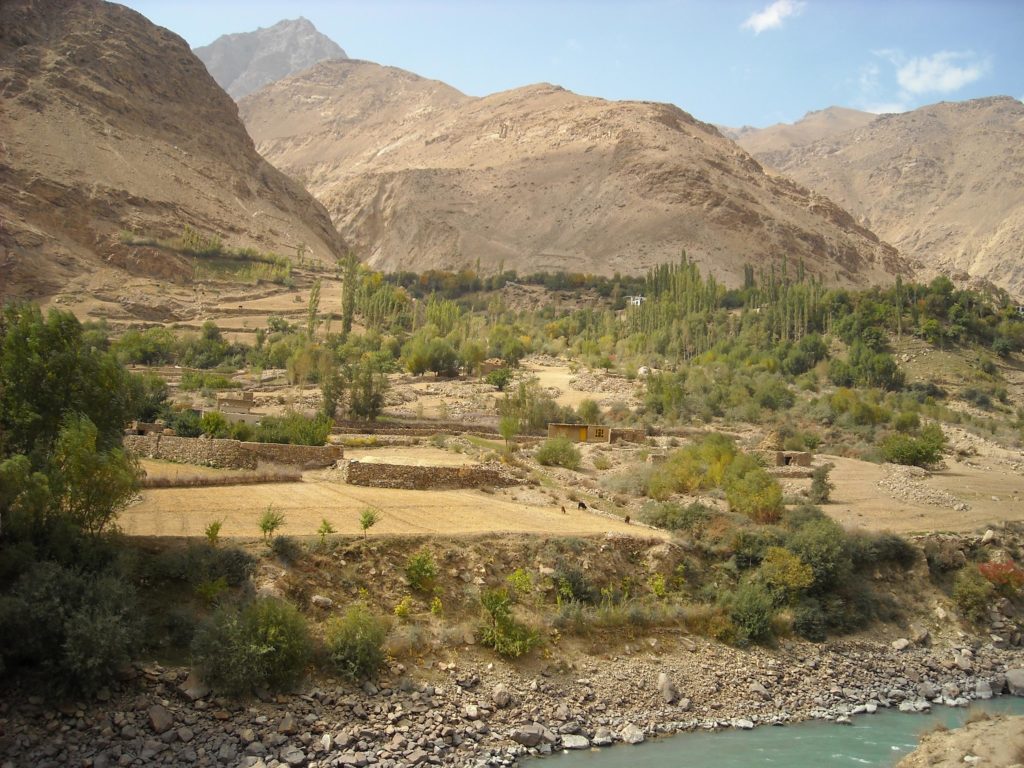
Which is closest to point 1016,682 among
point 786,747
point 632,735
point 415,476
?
point 786,747

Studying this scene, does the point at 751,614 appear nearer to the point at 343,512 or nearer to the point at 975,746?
the point at 975,746

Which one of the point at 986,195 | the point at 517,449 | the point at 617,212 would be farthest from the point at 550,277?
the point at 986,195

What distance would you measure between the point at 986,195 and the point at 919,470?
13244 cm

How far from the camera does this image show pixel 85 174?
83.2 metres

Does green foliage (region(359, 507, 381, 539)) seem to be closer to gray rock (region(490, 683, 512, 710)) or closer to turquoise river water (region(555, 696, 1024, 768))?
gray rock (region(490, 683, 512, 710))

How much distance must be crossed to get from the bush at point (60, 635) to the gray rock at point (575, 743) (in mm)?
7150

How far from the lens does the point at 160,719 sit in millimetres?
14125

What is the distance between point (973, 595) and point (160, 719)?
66.1 feet

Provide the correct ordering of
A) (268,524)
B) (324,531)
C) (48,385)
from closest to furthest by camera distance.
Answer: (48,385)
(268,524)
(324,531)

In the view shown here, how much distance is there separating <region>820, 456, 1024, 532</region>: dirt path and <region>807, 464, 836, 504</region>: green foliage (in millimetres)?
305

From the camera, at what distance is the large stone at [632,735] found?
1666 centimetres

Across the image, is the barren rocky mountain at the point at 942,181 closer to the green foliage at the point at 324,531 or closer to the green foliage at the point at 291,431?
the green foliage at the point at 291,431

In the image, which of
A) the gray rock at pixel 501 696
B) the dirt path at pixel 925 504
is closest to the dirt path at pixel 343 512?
the gray rock at pixel 501 696

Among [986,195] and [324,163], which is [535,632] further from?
[324,163]
